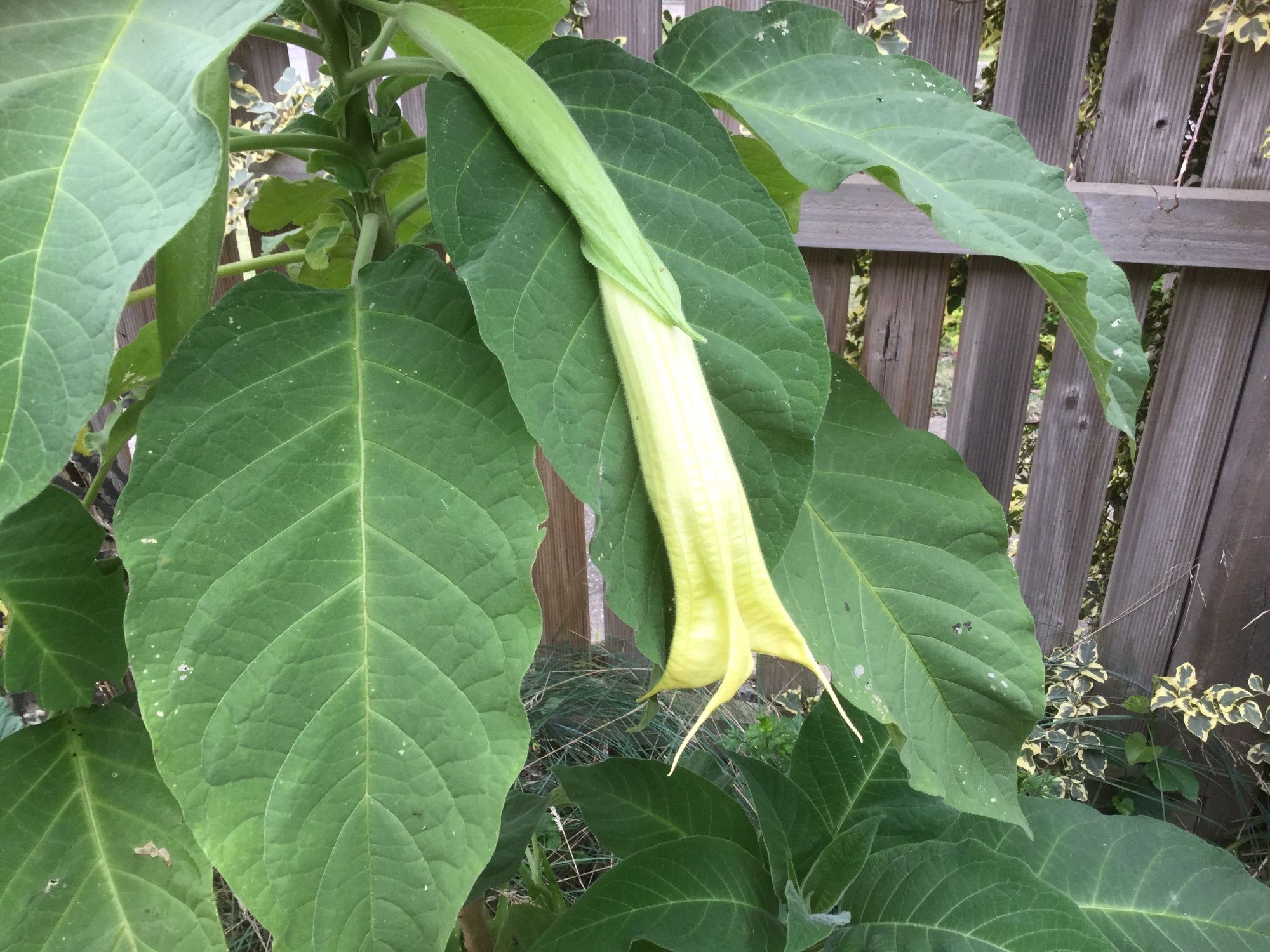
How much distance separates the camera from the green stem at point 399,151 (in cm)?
53

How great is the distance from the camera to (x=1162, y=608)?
1.54 m

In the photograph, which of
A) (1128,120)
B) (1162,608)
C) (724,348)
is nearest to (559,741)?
(1162,608)

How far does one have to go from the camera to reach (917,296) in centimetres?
142

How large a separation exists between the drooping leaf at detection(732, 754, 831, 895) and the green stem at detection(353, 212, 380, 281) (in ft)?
1.78

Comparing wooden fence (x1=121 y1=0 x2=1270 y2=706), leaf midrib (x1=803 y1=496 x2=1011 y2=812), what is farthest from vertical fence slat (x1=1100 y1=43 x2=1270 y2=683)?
leaf midrib (x1=803 y1=496 x2=1011 y2=812)

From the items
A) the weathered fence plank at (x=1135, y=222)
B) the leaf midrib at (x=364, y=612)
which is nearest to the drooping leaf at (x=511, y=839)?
the leaf midrib at (x=364, y=612)

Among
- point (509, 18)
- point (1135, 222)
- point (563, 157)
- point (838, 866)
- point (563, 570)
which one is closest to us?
point (563, 157)

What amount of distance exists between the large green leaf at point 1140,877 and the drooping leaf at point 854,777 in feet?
0.18

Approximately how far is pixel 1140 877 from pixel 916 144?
72 cm

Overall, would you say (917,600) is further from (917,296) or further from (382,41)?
(917,296)

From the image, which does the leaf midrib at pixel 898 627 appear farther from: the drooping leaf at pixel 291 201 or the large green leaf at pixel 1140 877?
the drooping leaf at pixel 291 201

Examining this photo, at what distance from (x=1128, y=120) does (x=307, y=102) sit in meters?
1.30

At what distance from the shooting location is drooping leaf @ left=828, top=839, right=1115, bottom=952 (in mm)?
624

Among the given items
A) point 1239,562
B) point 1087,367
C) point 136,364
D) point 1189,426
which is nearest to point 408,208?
point 136,364
